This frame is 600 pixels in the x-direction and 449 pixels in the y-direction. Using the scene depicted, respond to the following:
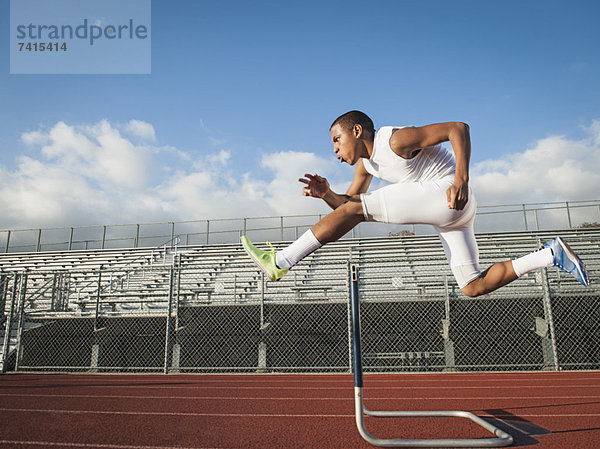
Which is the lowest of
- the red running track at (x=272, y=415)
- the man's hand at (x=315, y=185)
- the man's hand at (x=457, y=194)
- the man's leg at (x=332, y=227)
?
the red running track at (x=272, y=415)

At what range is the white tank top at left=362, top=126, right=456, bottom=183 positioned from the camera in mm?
2350

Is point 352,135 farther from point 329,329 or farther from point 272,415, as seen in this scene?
point 329,329

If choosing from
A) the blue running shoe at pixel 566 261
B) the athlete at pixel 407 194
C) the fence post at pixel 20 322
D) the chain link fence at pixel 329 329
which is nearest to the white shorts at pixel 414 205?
the athlete at pixel 407 194

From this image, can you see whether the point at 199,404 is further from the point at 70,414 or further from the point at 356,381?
the point at 356,381

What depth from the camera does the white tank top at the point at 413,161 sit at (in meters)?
2.35

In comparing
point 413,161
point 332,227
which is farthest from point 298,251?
point 413,161

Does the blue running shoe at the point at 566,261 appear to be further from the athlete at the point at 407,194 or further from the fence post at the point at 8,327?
the fence post at the point at 8,327

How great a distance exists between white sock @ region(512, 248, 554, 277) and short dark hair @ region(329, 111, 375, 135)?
50.6 inches

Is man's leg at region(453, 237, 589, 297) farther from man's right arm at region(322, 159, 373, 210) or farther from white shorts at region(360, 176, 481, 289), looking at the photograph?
man's right arm at region(322, 159, 373, 210)

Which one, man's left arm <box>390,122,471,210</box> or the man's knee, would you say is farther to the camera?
the man's knee

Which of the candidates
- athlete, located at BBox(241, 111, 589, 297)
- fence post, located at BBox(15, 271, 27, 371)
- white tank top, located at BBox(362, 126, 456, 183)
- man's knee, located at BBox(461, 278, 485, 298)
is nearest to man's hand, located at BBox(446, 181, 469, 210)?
athlete, located at BBox(241, 111, 589, 297)

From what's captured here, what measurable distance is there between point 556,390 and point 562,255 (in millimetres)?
2998

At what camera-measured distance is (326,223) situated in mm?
2365

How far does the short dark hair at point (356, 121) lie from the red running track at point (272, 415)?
5.73 ft
